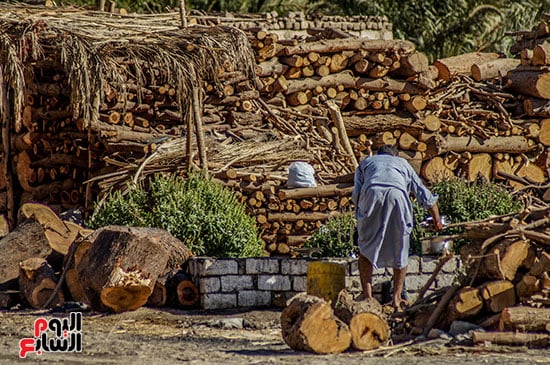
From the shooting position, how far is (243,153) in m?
15.7

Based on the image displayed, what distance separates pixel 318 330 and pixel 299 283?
297 cm

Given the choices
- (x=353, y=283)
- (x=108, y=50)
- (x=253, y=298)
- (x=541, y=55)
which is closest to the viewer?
(x=353, y=283)

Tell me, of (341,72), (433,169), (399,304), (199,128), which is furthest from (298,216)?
(399,304)

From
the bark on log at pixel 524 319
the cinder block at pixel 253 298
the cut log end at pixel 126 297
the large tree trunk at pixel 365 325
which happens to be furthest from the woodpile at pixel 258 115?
the large tree trunk at pixel 365 325

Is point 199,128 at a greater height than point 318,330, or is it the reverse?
point 199,128

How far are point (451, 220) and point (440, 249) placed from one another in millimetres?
1137

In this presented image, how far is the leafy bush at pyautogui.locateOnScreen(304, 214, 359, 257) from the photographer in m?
12.4

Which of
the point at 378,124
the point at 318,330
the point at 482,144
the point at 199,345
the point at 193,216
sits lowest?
the point at 199,345

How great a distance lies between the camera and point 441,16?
1077 inches

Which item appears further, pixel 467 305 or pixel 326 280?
pixel 326 280

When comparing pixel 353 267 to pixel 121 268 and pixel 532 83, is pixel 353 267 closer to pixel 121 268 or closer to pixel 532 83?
pixel 121 268

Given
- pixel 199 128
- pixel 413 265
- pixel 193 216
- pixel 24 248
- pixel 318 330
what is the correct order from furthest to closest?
pixel 199 128, pixel 193 216, pixel 24 248, pixel 413 265, pixel 318 330

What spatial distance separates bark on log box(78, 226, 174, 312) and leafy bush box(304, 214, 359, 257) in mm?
1844

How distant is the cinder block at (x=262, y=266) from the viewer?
39.3 feet
